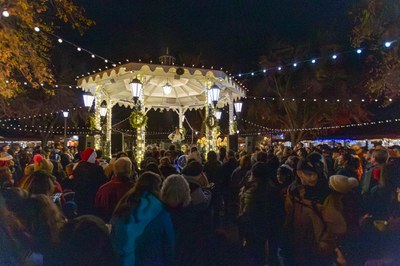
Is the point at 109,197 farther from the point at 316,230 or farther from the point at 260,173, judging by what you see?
the point at 316,230

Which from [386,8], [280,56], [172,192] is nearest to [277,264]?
[172,192]

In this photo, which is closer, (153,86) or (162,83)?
(162,83)

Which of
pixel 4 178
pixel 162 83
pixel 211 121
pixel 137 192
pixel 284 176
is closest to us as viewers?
pixel 137 192

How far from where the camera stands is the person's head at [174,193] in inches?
137

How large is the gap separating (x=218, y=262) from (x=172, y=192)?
2054mm

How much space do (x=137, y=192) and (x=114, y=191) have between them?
1.37m

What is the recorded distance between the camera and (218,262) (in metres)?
4.95

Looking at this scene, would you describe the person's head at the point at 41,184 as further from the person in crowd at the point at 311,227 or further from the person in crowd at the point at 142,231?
the person in crowd at the point at 311,227

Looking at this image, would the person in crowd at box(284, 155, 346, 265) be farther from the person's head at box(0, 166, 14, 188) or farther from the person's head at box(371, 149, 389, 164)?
the person's head at box(0, 166, 14, 188)

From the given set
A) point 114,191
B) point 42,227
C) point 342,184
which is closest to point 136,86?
point 114,191

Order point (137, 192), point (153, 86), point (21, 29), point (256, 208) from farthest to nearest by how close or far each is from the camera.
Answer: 1. point (153, 86)
2. point (21, 29)
3. point (256, 208)
4. point (137, 192)

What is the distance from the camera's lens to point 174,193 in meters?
3.48

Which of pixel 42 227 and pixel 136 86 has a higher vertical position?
pixel 136 86

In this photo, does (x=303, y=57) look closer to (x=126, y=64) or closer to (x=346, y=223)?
(x=126, y=64)
